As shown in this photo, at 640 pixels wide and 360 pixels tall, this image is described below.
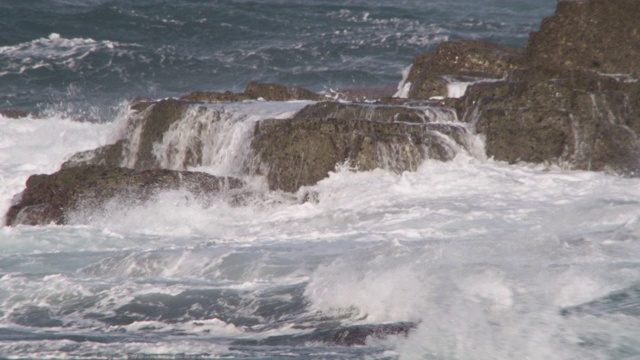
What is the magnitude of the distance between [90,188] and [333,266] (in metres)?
3.76

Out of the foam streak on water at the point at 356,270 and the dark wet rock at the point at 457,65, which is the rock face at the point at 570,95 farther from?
the foam streak on water at the point at 356,270

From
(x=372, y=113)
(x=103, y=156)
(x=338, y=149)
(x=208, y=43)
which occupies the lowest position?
(x=208, y=43)

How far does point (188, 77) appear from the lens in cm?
2286

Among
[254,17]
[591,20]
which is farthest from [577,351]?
[254,17]

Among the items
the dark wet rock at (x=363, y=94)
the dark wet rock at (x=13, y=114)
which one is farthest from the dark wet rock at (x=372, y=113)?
the dark wet rock at (x=13, y=114)

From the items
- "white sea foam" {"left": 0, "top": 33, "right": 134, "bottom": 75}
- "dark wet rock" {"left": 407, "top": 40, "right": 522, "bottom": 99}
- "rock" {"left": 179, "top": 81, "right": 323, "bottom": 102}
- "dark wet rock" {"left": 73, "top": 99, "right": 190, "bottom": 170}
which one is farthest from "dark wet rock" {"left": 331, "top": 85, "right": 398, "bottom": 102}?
Answer: "white sea foam" {"left": 0, "top": 33, "right": 134, "bottom": 75}

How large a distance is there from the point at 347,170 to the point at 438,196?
1017mm

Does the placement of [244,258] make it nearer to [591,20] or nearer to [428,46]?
[591,20]

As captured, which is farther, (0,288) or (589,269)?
(0,288)

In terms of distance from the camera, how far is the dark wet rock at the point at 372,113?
11.0 metres

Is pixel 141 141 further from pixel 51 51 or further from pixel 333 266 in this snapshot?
pixel 51 51

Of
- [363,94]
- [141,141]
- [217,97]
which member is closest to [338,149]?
[141,141]

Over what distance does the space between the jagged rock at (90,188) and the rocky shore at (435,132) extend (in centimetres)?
1

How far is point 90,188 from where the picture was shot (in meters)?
9.72
